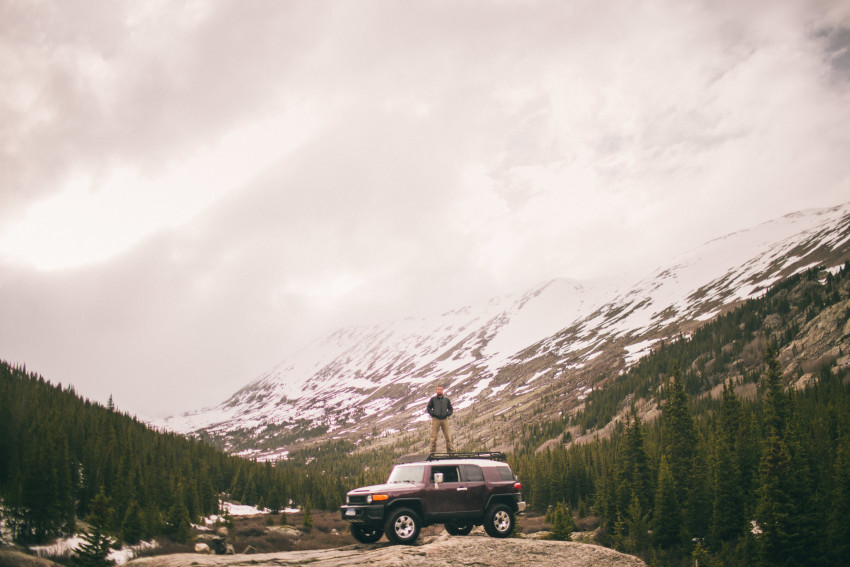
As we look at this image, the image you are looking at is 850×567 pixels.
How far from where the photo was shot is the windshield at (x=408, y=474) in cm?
2012

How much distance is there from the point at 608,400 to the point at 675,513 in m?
95.2

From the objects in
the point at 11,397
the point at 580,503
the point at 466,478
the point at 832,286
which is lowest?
the point at 580,503

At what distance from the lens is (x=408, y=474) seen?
20.4m

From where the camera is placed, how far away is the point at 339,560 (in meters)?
16.5

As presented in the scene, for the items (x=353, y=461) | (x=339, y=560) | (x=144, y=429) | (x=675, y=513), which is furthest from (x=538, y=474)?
(x=353, y=461)

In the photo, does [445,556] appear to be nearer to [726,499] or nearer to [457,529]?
[457,529]

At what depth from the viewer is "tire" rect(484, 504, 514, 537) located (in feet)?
68.3

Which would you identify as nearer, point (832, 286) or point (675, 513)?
point (675, 513)

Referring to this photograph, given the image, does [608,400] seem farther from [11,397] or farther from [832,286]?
[11,397]

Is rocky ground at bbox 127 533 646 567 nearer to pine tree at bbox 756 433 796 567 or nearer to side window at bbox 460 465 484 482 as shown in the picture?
side window at bbox 460 465 484 482

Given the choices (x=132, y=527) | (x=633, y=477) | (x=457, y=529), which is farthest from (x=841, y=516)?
(x=132, y=527)

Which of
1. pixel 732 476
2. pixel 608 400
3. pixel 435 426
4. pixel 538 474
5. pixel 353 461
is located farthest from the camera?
pixel 353 461

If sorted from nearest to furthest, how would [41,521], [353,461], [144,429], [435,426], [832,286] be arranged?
[435,426] < [41,521] < [144,429] < [832,286] < [353,461]

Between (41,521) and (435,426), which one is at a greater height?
(435,426)
